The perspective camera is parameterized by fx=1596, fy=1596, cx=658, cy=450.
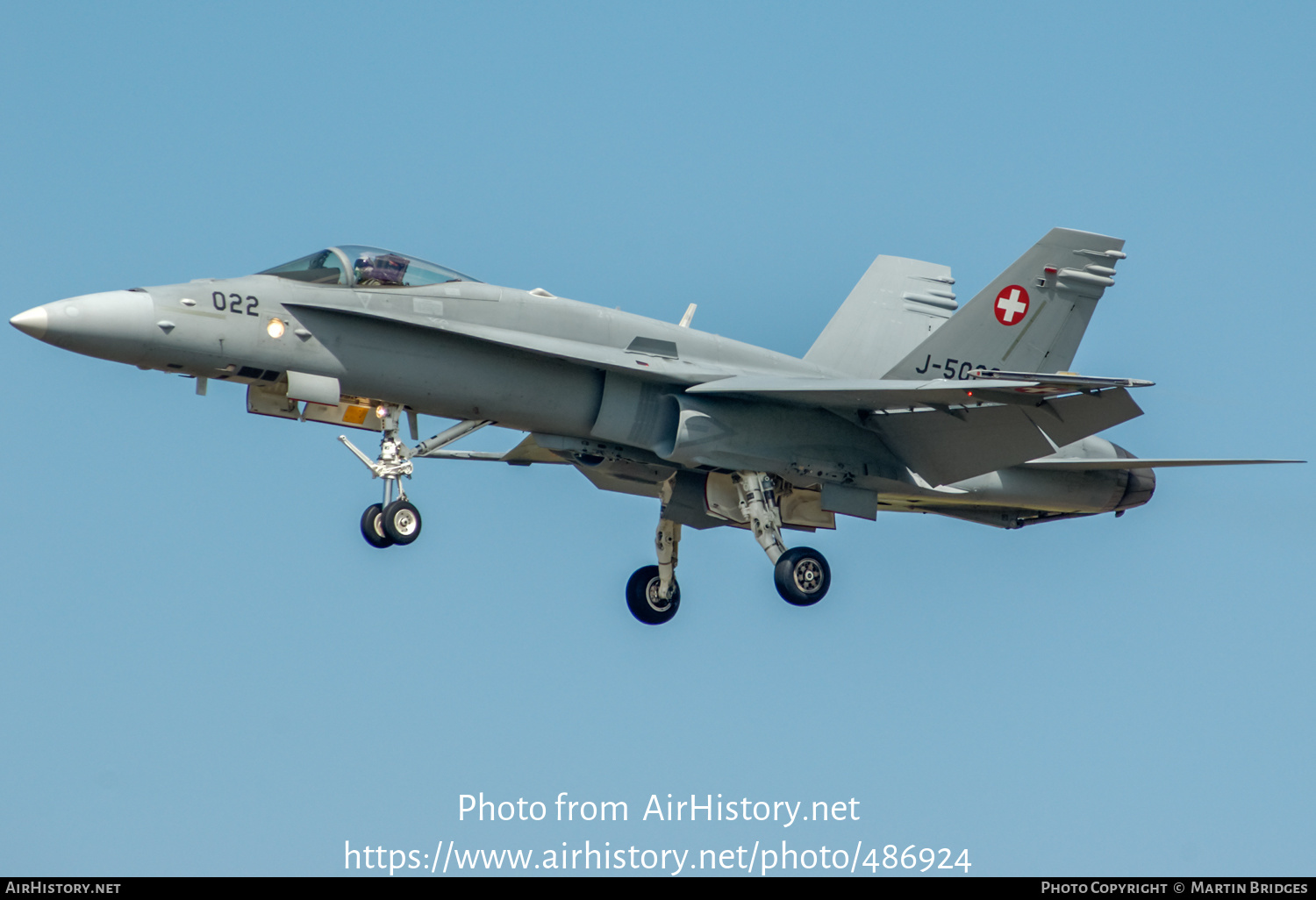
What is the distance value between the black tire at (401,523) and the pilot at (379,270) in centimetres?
215

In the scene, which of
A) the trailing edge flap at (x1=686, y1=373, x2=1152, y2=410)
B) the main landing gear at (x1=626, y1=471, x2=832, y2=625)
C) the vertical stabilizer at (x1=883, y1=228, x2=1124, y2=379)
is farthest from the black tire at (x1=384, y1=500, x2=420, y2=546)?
the vertical stabilizer at (x1=883, y1=228, x2=1124, y2=379)

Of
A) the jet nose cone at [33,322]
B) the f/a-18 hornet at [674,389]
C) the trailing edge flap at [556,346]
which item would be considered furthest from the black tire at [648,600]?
the jet nose cone at [33,322]

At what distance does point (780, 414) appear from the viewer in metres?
16.8

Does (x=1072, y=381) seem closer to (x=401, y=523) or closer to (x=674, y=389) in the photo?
(x=674, y=389)

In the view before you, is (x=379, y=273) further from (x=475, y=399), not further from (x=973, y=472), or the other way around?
(x=973, y=472)

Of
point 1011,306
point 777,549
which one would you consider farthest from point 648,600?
point 1011,306

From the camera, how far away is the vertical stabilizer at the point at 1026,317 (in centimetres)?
1764

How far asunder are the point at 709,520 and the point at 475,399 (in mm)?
3656

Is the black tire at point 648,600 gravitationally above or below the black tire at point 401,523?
below

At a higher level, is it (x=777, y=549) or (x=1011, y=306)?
(x=1011, y=306)

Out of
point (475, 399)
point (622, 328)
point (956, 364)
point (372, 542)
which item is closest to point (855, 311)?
point (956, 364)

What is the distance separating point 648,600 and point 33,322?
768 centimetres

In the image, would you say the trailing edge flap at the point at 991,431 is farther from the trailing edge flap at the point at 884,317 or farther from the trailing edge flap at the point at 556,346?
the trailing edge flap at the point at 884,317

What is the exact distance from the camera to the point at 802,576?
16.7 m
